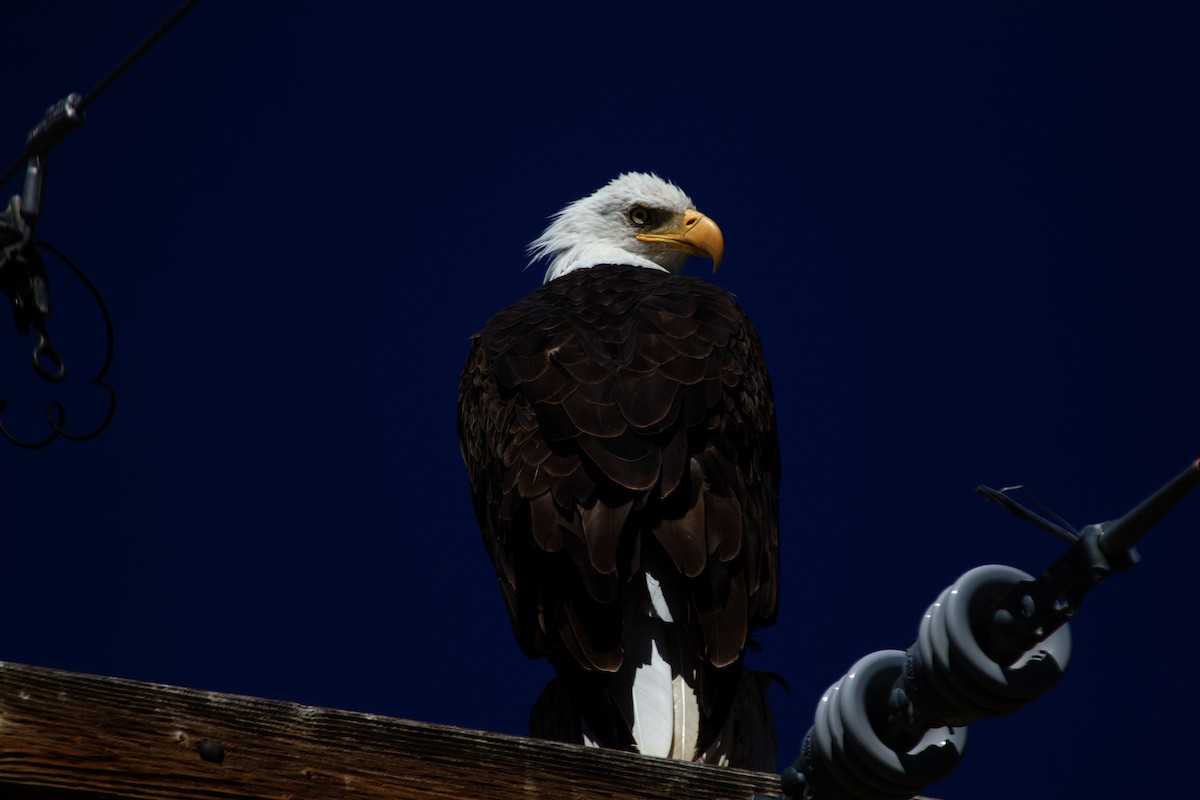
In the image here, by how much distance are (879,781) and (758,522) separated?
271 cm

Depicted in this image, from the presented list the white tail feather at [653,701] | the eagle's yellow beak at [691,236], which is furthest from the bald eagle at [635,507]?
the eagle's yellow beak at [691,236]

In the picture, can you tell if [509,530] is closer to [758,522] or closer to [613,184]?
[758,522]

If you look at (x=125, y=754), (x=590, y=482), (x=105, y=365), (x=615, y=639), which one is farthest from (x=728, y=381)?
(x=125, y=754)

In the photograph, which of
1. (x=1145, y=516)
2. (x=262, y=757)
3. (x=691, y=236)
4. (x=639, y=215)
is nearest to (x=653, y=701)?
(x=262, y=757)

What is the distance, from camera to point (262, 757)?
1977mm

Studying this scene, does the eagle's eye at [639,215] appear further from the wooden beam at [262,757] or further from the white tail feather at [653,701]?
the wooden beam at [262,757]

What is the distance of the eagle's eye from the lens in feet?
23.3

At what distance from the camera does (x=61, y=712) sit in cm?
191

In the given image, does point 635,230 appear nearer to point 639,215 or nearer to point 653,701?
point 639,215

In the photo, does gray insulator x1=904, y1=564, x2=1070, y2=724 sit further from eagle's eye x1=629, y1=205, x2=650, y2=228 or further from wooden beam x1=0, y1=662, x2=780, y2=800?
eagle's eye x1=629, y1=205, x2=650, y2=228

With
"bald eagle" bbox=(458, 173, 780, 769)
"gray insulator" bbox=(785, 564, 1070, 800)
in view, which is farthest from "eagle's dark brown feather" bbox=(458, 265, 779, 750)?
"gray insulator" bbox=(785, 564, 1070, 800)

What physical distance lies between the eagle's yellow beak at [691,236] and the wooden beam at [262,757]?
16.5 feet

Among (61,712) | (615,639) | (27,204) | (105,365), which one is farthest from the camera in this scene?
(615,639)

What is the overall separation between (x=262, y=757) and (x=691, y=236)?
17.2 ft
